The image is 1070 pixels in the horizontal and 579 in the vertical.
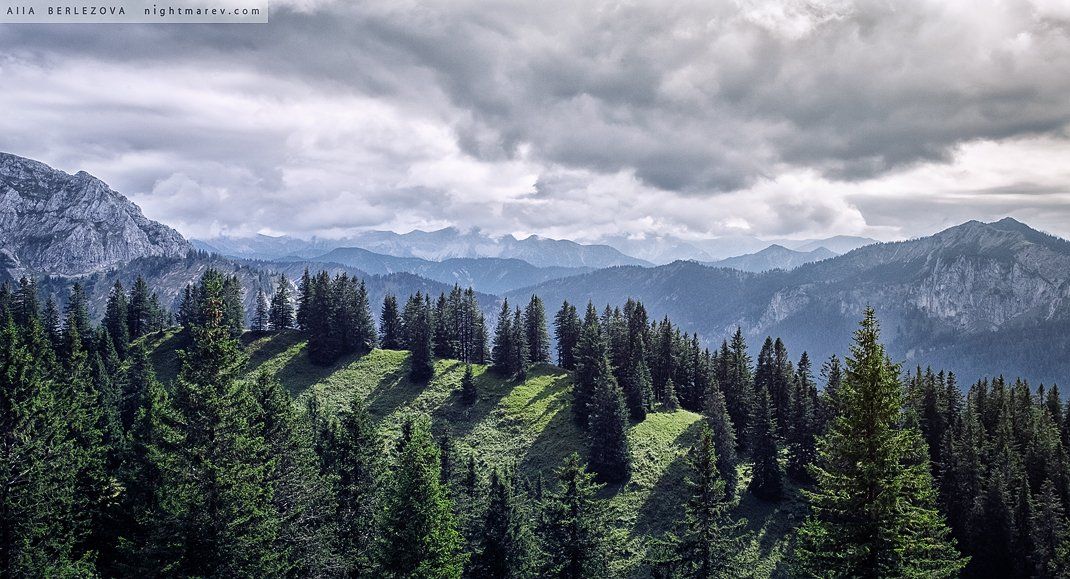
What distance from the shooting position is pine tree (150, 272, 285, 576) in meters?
25.1

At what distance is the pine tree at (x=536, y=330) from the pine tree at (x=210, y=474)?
81.4m

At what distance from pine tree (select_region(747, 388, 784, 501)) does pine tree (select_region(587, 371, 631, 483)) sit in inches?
638

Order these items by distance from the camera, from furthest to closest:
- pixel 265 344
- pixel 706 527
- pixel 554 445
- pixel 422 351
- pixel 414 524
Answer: pixel 265 344
pixel 422 351
pixel 554 445
pixel 706 527
pixel 414 524

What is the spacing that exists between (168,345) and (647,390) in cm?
9420

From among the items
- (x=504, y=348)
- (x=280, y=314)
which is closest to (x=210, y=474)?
(x=504, y=348)

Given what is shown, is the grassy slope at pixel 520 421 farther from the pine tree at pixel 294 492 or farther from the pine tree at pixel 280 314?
the pine tree at pixel 294 492

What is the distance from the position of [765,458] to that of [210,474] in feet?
211

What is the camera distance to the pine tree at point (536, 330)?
354 ft

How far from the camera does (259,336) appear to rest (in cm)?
11919

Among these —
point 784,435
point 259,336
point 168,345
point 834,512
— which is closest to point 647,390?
point 784,435

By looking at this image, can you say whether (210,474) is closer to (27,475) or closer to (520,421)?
(27,475)

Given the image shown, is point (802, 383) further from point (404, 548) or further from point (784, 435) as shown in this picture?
point (404, 548)

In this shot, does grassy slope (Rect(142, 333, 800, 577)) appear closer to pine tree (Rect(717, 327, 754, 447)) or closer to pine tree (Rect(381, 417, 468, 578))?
pine tree (Rect(717, 327, 754, 447))

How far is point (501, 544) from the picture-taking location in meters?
39.6
